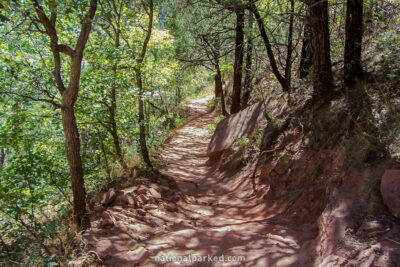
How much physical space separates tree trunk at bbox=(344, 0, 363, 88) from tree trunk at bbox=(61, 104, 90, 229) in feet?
15.6

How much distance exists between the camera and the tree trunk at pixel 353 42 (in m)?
4.61

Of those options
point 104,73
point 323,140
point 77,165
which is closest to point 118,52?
point 104,73

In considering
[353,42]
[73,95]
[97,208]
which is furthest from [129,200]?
[353,42]

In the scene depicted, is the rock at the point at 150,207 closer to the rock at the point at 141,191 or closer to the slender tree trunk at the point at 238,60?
the rock at the point at 141,191

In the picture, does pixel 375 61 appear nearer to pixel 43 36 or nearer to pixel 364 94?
pixel 364 94

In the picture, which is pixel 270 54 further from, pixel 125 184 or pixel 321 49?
pixel 125 184

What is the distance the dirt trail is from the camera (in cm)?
325

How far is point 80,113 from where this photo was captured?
21.0 feet

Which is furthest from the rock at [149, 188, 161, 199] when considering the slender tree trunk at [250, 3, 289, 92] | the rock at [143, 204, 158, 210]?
the slender tree trunk at [250, 3, 289, 92]

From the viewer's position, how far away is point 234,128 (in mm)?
8836

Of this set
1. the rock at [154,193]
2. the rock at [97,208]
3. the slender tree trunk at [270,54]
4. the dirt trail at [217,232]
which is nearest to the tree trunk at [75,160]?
the dirt trail at [217,232]

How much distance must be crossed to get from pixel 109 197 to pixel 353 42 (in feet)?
17.2

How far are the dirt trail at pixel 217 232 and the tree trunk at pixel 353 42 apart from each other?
112 inches

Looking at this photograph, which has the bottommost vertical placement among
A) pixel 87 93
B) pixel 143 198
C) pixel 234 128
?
pixel 143 198
